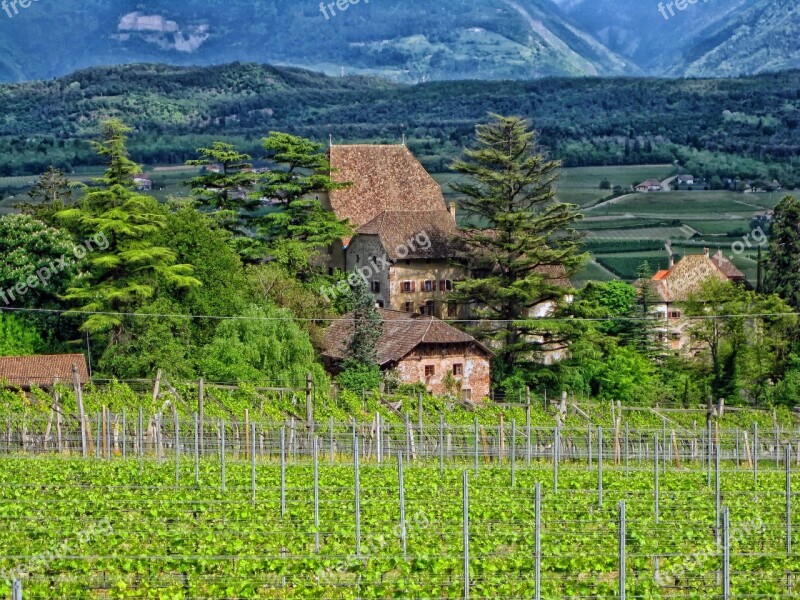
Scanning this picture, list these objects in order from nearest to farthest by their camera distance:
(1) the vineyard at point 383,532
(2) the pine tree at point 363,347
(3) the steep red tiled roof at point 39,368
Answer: (1) the vineyard at point 383,532 → (3) the steep red tiled roof at point 39,368 → (2) the pine tree at point 363,347

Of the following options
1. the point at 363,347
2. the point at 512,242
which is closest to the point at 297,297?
the point at 363,347

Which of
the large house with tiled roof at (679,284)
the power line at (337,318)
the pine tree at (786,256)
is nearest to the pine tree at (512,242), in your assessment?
the power line at (337,318)

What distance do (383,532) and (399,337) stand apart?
30295 millimetres

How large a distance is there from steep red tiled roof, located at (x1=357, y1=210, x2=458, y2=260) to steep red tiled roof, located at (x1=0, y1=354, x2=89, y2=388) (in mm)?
15338

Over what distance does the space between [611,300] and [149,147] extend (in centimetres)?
7060

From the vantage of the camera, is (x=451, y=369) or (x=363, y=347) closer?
(x=363, y=347)

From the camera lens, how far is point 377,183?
6431 cm

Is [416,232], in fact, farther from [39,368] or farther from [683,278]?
[39,368]

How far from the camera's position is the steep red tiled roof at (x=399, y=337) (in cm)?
4791

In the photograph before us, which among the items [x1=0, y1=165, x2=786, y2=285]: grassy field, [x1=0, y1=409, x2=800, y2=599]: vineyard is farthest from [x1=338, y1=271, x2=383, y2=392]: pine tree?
[x1=0, y1=165, x2=786, y2=285]: grassy field

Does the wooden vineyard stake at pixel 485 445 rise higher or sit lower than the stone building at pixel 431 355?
lower

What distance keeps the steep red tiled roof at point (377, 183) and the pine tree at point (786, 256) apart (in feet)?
47.5

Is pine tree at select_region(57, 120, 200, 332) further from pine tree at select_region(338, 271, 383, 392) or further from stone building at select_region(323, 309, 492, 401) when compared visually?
stone building at select_region(323, 309, 492, 401)

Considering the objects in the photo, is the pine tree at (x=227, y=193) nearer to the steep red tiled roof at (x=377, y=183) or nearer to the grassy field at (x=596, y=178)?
the steep red tiled roof at (x=377, y=183)
